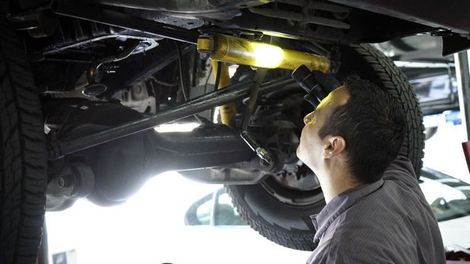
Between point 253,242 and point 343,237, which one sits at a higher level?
point 343,237

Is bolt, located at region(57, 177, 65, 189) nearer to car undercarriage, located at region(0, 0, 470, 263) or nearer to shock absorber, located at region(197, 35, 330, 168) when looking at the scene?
car undercarriage, located at region(0, 0, 470, 263)

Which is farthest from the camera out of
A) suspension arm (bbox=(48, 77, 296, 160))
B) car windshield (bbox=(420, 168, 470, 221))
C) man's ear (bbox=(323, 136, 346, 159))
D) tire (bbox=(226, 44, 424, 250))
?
car windshield (bbox=(420, 168, 470, 221))

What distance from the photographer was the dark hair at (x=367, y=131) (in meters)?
1.42

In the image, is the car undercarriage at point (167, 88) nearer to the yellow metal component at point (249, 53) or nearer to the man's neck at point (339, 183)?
the yellow metal component at point (249, 53)

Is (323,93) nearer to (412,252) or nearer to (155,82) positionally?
(412,252)

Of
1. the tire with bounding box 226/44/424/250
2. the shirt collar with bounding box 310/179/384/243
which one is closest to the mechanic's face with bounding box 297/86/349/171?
the shirt collar with bounding box 310/179/384/243

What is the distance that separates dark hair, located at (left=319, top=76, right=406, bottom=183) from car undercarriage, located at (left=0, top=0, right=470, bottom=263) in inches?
12.7

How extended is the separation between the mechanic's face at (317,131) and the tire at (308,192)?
0.86 meters

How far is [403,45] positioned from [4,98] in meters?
4.90

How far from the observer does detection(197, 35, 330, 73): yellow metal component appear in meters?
1.87

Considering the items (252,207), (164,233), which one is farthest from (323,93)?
(164,233)

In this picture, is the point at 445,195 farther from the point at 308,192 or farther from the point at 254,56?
the point at 254,56

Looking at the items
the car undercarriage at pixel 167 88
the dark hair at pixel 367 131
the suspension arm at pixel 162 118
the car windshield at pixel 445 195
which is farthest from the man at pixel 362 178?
the car windshield at pixel 445 195

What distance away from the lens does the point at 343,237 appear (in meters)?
1.27
